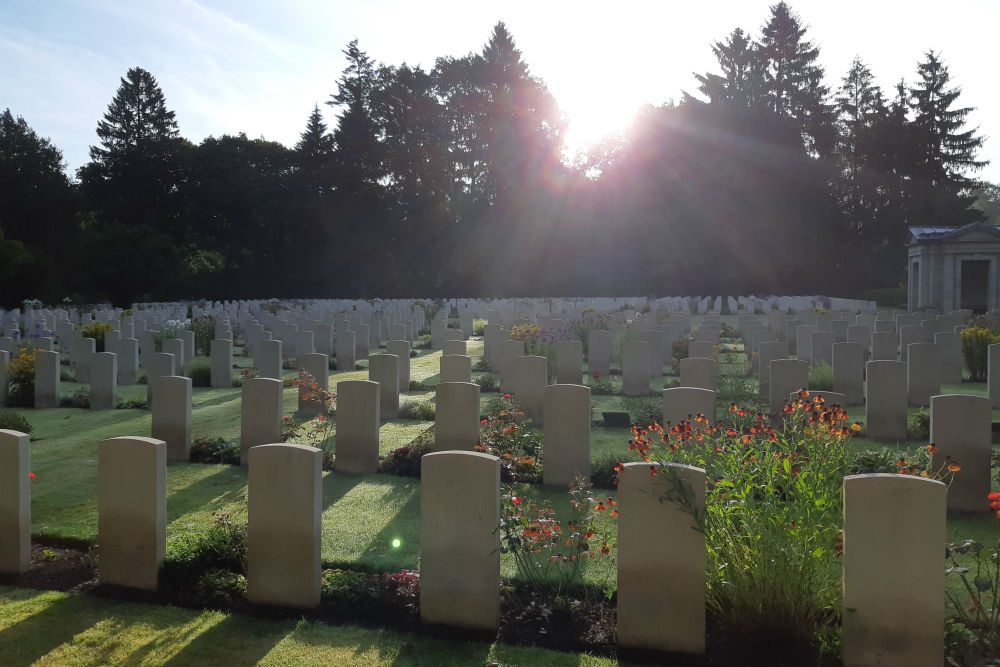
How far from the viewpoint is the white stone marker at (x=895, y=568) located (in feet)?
12.1

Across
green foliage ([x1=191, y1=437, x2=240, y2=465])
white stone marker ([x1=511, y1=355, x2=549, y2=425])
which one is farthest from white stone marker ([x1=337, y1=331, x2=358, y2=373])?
green foliage ([x1=191, y1=437, x2=240, y2=465])

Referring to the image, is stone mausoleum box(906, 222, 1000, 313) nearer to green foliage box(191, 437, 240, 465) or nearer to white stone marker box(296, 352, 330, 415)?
white stone marker box(296, 352, 330, 415)

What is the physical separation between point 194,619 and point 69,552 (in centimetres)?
182

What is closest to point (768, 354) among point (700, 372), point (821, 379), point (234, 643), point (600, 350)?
point (821, 379)

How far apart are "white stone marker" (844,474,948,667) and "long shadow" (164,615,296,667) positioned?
3.19m

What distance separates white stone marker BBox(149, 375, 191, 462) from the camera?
28.3 feet

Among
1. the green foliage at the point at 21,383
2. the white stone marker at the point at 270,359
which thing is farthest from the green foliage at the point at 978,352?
the green foliage at the point at 21,383

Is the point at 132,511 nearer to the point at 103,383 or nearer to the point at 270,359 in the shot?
the point at 103,383

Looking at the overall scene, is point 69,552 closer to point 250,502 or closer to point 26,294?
point 250,502

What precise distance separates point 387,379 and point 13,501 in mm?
6050

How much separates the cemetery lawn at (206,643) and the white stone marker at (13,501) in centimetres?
60

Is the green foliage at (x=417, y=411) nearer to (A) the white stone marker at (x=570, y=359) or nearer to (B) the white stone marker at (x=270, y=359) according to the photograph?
(A) the white stone marker at (x=570, y=359)

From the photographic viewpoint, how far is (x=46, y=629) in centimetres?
453

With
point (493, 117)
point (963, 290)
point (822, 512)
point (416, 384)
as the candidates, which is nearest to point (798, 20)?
point (493, 117)
